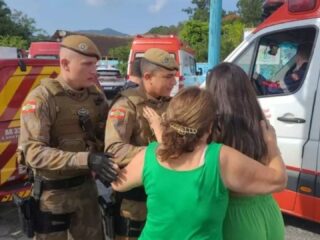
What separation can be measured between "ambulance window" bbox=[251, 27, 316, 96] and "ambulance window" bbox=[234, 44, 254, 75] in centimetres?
6

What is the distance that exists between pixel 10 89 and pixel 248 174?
10.8ft

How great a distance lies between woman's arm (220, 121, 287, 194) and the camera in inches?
68.6

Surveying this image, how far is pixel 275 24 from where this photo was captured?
432cm

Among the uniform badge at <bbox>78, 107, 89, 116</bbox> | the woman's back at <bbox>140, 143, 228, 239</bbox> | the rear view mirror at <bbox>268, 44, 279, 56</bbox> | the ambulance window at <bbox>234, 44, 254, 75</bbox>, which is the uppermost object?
the rear view mirror at <bbox>268, 44, 279, 56</bbox>

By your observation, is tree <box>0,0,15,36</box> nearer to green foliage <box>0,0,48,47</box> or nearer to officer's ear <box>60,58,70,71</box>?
green foliage <box>0,0,48,47</box>

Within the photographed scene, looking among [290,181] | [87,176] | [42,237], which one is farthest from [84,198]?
[290,181]

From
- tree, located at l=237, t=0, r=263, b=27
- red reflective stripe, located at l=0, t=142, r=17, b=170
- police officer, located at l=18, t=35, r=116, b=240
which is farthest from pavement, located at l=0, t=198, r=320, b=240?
tree, located at l=237, t=0, r=263, b=27

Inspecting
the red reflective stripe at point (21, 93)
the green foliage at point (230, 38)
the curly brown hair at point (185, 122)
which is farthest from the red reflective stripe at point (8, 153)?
the green foliage at point (230, 38)

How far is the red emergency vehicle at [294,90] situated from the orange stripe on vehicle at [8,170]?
7.74 ft

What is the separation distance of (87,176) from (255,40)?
2387mm

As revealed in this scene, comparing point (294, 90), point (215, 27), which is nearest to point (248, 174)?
point (294, 90)

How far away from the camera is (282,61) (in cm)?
438

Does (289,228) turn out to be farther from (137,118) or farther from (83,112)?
(83,112)

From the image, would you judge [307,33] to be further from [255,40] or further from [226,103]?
[226,103]
